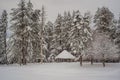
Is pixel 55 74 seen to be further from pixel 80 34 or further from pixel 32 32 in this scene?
pixel 32 32

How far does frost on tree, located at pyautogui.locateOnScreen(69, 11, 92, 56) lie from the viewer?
2770 centimetres

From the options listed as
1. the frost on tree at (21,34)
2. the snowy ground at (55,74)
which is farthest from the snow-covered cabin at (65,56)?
the snowy ground at (55,74)

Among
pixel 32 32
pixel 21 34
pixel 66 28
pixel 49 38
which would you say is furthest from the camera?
pixel 49 38

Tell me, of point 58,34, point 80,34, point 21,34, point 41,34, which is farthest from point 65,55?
point 21,34

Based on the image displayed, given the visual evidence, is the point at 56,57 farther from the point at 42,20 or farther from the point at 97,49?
the point at 97,49

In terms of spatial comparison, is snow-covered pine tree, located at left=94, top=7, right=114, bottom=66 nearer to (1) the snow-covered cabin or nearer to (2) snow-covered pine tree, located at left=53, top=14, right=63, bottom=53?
(1) the snow-covered cabin

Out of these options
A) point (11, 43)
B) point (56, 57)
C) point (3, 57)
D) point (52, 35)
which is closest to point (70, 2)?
point (11, 43)

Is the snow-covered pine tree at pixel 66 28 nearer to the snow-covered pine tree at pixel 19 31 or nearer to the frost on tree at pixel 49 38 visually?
the frost on tree at pixel 49 38

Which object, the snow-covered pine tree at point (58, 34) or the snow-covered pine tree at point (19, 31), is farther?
the snow-covered pine tree at point (58, 34)

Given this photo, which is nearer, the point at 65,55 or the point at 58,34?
the point at 65,55

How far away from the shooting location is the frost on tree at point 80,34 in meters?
27.7

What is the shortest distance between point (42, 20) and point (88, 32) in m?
8.48

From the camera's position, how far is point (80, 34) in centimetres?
2828

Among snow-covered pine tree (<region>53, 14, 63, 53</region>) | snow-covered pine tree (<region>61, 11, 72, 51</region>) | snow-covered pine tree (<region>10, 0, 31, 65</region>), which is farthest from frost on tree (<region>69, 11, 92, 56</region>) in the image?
snow-covered pine tree (<region>53, 14, 63, 53</region>)
